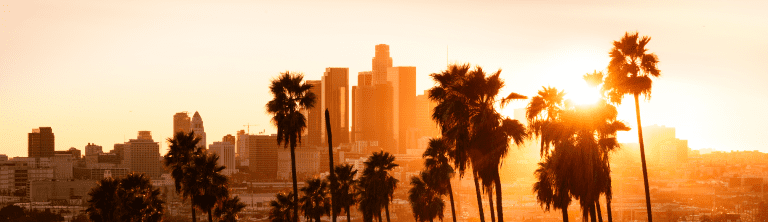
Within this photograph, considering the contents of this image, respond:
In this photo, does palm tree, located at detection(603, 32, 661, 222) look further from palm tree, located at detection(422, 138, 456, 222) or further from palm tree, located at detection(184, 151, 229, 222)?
palm tree, located at detection(184, 151, 229, 222)

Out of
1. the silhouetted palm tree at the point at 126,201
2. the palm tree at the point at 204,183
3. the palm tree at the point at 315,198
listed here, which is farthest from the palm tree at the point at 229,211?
the silhouetted palm tree at the point at 126,201

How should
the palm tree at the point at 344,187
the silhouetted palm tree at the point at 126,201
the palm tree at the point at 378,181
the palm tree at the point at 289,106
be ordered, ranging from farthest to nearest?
1. the silhouetted palm tree at the point at 126,201
2. the palm tree at the point at 344,187
3. the palm tree at the point at 378,181
4. the palm tree at the point at 289,106

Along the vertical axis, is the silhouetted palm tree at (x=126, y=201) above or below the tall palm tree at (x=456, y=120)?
below

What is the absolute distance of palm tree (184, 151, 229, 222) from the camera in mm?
47438

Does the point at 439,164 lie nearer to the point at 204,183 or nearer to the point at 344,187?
the point at 344,187

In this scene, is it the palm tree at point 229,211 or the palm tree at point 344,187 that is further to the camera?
the palm tree at point 344,187

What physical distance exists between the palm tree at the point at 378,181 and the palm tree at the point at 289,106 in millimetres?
11890

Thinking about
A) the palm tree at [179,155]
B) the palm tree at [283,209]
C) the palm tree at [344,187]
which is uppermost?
the palm tree at [179,155]

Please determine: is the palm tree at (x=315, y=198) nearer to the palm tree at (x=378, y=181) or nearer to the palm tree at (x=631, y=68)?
the palm tree at (x=378, y=181)

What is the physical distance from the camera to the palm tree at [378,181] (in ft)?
171

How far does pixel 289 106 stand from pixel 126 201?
67.8ft

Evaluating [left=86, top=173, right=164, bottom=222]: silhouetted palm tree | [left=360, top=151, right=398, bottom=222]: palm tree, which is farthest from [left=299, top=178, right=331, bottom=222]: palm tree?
[left=86, top=173, right=164, bottom=222]: silhouetted palm tree

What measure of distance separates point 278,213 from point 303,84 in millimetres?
17373

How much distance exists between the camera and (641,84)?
35.7 metres
